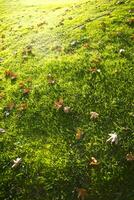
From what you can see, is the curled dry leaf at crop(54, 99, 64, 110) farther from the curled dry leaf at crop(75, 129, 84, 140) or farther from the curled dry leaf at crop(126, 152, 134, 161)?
the curled dry leaf at crop(126, 152, 134, 161)

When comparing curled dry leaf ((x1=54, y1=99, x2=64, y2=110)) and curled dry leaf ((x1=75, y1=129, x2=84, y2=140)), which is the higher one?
curled dry leaf ((x1=54, y1=99, x2=64, y2=110))

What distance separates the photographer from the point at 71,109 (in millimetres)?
6922

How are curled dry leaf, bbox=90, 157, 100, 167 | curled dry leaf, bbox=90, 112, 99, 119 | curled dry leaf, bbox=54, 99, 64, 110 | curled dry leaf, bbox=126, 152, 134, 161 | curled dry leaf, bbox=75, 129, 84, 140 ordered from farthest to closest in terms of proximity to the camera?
1. curled dry leaf, bbox=54, 99, 64, 110
2. curled dry leaf, bbox=90, 112, 99, 119
3. curled dry leaf, bbox=75, 129, 84, 140
4. curled dry leaf, bbox=90, 157, 100, 167
5. curled dry leaf, bbox=126, 152, 134, 161

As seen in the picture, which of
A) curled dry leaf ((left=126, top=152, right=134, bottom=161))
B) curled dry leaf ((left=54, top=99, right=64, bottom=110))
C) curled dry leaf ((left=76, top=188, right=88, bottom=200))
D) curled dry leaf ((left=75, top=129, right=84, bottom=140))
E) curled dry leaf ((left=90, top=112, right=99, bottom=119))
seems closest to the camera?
curled dry leaf ((left=76, top=188, right=88, bottom=200))

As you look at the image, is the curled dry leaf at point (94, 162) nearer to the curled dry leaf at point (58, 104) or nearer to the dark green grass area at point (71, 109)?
the dark green grass area at point (71, 109)

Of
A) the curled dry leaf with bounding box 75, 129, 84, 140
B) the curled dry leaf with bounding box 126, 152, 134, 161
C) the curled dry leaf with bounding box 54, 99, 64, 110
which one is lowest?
the curled dry leaf with bounding box 126, 152, 134, 161

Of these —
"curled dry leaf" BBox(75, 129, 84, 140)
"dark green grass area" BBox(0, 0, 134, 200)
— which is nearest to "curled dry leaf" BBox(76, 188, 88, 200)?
"dark green grass area" BBox(0, 0, 134, 200)

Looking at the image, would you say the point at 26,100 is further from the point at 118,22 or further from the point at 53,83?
the point at 118,22

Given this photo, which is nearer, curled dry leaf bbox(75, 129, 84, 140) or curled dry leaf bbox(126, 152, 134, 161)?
curled dry leaf bbox(126, 152, 134, 161)

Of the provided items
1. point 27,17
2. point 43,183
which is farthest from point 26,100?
point 27,17

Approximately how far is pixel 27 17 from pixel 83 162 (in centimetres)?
1098

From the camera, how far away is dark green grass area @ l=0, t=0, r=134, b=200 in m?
5.58

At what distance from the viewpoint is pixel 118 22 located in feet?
32.3

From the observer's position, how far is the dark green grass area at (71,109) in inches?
220
